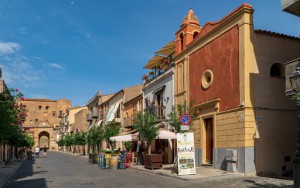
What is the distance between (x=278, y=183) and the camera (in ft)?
43.2

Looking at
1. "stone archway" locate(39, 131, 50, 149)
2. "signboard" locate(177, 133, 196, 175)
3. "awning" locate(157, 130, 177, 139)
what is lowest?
"stone archway" locate(39, 131, 50, 149)

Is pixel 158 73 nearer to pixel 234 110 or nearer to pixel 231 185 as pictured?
pixel 234 110

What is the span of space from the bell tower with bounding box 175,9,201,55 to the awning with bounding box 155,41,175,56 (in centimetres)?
144

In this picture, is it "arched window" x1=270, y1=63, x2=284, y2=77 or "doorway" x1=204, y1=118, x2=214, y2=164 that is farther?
"doorway" x1=204, y1=118, x2=214, y2=164

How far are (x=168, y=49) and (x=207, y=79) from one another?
7.00 m

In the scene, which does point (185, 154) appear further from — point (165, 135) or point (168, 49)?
point (168, 49)

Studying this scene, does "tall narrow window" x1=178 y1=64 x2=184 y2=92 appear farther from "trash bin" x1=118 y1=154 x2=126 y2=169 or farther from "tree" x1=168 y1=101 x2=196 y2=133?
"trash bin" x1=118 y1=154 x2=126 y2=169

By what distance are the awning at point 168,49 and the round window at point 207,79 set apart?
620 centimetres

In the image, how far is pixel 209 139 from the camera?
2067 centimetres

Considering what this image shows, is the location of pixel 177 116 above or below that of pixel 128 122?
above

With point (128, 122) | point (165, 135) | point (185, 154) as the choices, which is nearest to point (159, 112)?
point (165, 135)

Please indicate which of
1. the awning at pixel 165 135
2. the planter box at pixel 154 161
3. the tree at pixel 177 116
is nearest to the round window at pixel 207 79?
the tree at pixel 177 116

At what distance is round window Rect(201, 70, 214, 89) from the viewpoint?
2033 cm

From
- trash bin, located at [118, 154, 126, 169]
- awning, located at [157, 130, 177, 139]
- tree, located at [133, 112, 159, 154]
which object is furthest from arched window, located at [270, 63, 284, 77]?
trash bin, located at [118, 154, 126, 169]
